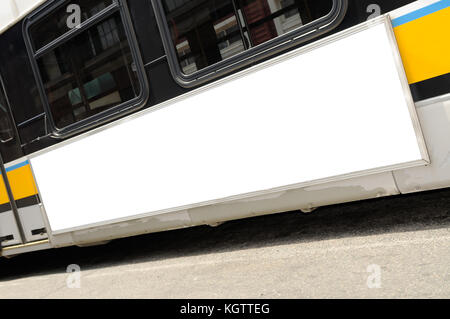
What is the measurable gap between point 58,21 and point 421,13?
315 cm

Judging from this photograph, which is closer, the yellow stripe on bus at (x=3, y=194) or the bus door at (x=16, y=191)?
the bus door at (x=16, y=191)

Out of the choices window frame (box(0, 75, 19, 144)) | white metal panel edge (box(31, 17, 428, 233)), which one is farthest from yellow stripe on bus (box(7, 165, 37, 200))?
white metal panel edge (box(31, 17, 428, 233))

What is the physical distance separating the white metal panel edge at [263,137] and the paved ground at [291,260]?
52cm

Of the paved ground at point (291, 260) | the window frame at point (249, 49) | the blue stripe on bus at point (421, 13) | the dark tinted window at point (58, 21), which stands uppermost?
the dark tinted window at point (58, 21)

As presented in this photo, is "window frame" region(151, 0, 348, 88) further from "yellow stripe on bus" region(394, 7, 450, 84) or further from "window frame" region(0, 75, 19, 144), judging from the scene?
"window frame" region(0, 75, 19, 144)

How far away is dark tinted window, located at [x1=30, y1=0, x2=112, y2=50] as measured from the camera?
12.9 feet

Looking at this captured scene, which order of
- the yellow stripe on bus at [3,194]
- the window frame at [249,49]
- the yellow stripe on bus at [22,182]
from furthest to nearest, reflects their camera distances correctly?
1. the yellow stripe on bus at [3,194]
2. the yellow stripe on bus at [22,182]
3. the window frame at [249,49]

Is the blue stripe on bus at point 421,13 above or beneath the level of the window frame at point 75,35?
beneath

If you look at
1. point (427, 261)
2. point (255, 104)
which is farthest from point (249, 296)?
point (255, 104)

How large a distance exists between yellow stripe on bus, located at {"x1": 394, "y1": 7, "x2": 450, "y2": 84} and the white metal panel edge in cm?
8

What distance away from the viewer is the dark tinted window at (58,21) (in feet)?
12.9

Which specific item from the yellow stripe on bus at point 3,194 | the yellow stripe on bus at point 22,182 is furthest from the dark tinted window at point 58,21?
the yellow stripe on bus at point 3,194

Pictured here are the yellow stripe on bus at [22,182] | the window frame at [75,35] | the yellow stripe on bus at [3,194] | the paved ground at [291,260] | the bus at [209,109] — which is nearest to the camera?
the paved ground at [291,260]

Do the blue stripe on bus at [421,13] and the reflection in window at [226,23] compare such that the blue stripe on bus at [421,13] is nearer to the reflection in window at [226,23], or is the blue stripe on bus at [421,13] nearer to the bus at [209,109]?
the bus at [209,109]
